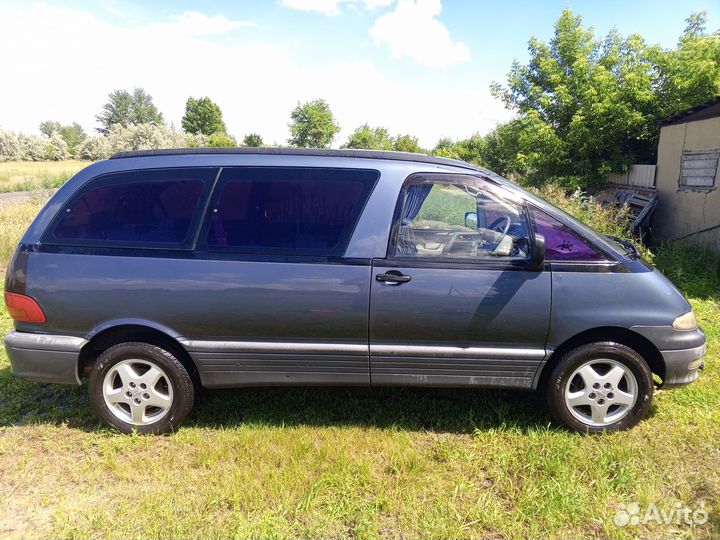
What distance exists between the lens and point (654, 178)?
9.47 m

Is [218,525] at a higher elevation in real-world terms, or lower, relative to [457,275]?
lower

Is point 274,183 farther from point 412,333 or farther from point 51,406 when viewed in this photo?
point 51,406

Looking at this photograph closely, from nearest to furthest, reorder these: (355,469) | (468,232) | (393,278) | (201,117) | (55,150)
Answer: (355,469), (393,278), (468,232), (55,150), (201,117)

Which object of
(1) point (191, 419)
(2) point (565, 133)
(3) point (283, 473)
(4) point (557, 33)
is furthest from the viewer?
(4) point (557, 33)

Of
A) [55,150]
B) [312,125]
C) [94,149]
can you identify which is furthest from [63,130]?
[312,125]

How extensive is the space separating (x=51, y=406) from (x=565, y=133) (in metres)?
14.0

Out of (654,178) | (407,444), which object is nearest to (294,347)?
(407,444)

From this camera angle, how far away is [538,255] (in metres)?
2.74

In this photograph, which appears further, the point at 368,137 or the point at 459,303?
the point at 368,137

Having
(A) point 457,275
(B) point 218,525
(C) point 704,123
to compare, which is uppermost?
(C) point 704,123

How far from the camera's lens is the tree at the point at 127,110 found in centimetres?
8544

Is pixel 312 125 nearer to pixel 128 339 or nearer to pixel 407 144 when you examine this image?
pixel 407 144

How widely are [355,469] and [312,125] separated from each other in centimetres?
4129

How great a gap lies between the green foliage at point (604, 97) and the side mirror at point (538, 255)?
10.4 meters
